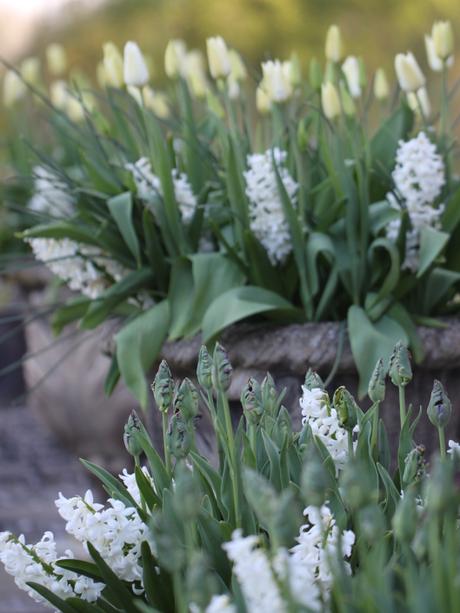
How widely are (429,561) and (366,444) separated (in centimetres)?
23

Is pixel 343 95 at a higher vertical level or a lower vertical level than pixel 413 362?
higher

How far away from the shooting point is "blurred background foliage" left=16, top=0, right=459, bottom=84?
29.6 ft

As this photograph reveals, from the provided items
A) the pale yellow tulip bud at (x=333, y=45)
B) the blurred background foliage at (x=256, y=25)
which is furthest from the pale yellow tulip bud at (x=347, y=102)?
the blurred background foliage at (x=256, y=25)

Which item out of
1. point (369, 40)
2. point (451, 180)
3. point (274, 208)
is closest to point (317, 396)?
point (274, 208)

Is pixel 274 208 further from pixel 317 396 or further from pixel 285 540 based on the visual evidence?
pixel 285 540

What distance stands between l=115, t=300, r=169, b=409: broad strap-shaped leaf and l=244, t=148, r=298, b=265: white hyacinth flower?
254mm

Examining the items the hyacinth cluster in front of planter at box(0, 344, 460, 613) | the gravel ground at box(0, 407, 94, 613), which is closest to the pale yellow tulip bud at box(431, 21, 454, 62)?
the hyacinth cluster in front of planter at box(0, 344, 460, 613)

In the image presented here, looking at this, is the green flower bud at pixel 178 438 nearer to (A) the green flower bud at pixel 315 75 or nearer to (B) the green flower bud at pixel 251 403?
(B) the green flower bud at pixel 251 403

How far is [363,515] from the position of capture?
0.80m

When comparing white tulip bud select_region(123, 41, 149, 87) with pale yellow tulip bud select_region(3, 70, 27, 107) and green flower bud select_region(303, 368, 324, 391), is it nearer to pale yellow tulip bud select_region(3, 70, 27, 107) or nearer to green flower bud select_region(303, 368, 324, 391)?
green flower bud select_region(303, 368, 324, 391)

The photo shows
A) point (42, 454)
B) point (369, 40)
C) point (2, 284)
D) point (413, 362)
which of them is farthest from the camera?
point (369, 40)

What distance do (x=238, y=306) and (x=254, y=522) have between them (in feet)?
2.66

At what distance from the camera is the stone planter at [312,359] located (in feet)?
6.35

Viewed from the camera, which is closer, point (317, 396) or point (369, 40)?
point (317, 396)
